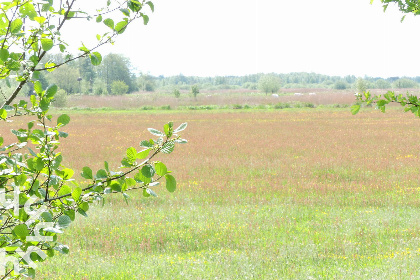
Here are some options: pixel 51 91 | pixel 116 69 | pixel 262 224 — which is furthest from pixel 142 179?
pixel 116 69

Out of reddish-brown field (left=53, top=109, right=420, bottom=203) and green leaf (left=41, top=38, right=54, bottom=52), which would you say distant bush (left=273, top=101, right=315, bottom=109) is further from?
green leaf (left=41, top=38, right=54, bottom=52)

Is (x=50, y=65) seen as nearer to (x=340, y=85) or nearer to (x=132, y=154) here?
(x=132, y=154)

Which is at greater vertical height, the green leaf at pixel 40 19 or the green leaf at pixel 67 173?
the green leaf at pixel 40 19

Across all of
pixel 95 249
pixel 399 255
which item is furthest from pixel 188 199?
pixel 399 255

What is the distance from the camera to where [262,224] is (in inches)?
296

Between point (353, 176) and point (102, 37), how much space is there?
456 inches

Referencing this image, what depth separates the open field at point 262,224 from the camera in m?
5.55

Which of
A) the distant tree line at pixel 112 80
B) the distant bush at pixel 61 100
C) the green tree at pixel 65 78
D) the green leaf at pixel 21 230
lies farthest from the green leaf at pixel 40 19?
the green tree at pixel 65 78

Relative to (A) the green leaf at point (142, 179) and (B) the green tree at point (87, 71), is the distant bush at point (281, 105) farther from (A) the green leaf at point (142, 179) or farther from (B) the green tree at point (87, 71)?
(B) the green tree at point (87, 71)

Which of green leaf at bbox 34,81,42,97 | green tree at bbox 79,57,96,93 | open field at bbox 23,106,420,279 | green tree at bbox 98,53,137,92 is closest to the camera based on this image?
green leaf at bbox 34,81,42,97

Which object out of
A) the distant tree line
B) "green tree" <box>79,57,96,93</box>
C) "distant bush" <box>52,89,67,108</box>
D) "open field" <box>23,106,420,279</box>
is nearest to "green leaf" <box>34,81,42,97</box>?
"open field" <box>23,106,420,279</box>

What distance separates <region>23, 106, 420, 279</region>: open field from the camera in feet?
18.2

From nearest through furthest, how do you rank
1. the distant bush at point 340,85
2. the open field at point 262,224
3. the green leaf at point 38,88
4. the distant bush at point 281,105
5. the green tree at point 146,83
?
1. the green leaf at point 38,88
2. the open field at point 262,224
3. the distant bush at point 281,105
4. the distant bush at point 340,85
5. the green tree at point 146,83

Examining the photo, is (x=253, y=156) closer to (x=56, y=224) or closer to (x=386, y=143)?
(x=386, y=143)
